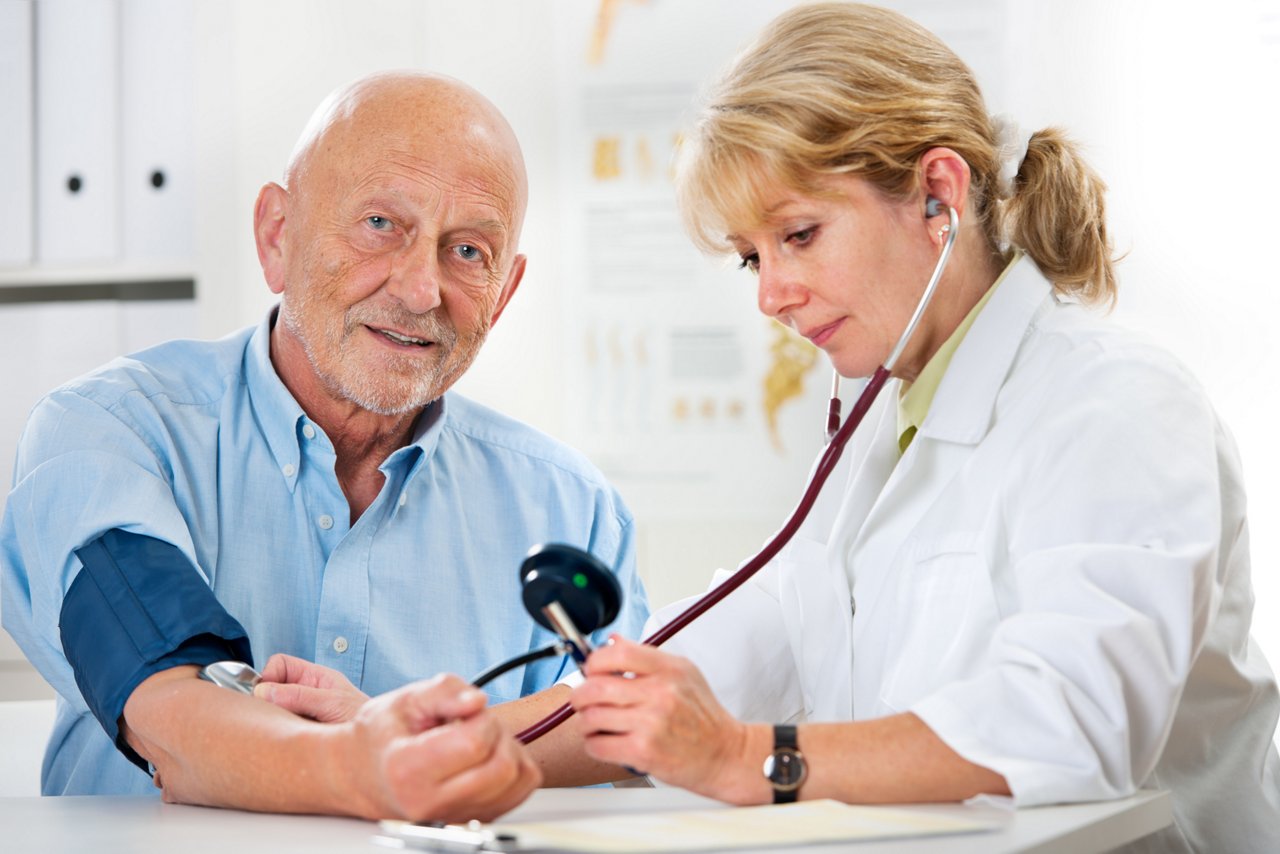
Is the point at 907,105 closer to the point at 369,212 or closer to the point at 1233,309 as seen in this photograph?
the point at 369,212

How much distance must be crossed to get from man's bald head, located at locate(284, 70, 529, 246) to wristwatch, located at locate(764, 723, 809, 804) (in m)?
0.93

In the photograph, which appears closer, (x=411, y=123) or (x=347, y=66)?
(x=411, y=123)

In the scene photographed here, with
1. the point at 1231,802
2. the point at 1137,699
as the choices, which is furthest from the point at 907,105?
the point at 1231,802

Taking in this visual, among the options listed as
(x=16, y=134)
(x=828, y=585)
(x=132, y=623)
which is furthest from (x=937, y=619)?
(x=16, y=134)

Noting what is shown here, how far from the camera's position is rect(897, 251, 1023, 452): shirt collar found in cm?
142

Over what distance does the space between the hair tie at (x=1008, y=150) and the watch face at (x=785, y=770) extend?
71cm

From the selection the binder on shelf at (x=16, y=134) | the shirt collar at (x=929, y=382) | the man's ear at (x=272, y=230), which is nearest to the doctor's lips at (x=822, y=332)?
the shirt collar at (x=929, y=382)

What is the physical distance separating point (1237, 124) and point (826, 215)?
4.42ft

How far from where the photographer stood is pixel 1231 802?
1.30 meters

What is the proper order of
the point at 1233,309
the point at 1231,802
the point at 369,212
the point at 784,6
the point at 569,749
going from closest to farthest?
the point at 1231,802 → the point at 569,749 → the point at 369,212 → the point at 1233,309 → the point at 784,6

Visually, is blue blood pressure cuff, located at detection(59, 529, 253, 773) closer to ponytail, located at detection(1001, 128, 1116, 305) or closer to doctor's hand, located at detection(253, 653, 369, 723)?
doctor's hand, located at detection(253, 653, 369, 723)

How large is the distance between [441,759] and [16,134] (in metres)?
2.28

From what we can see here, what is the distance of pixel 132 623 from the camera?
1257 mm

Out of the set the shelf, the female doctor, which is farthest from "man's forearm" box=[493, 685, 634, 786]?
the shelf
